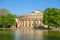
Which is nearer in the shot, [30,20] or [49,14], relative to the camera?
[49,14]

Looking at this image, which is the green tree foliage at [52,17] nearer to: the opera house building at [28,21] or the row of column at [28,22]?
the row of column at [28,22]

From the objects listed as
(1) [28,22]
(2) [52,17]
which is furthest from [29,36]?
(1) [28,22]

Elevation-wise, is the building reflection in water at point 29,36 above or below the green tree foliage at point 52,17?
below

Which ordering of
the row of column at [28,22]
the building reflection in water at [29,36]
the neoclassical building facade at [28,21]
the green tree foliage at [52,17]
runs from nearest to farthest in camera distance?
1. the building reflection in water at [29,36]
2. the green tree foliage at [52,17]
3. the row of column at [28,22]
4. the neoclassical building facade at [28,21]

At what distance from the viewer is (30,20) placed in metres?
146

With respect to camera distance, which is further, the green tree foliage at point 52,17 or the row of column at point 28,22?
the row of column at point 28,22

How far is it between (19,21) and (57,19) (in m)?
54.9

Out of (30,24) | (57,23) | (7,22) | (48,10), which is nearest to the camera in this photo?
(57,23)

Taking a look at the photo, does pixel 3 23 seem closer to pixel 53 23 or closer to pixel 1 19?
pixel 1 19

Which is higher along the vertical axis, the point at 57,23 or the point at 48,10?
the point at 48,10

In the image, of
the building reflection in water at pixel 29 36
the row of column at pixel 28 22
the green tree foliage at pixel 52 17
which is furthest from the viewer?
the row of column at pixel 28 22

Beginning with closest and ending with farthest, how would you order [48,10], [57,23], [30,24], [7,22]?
[57,23]
[48,10]
[7,22]
[30,24]

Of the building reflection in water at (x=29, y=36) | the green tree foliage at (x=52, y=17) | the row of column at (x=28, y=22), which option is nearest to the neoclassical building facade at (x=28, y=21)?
the row of column at (x=28, y=22)

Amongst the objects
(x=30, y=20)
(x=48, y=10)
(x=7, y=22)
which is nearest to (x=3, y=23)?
(x=7, y=22)
